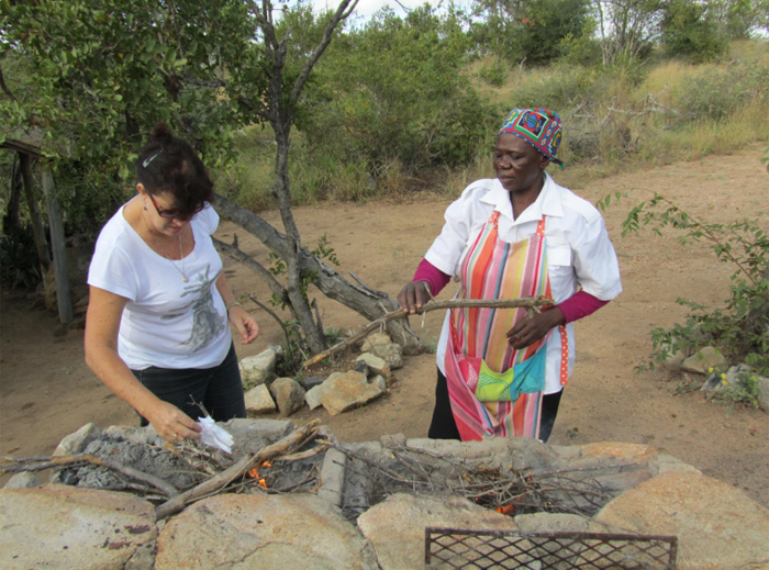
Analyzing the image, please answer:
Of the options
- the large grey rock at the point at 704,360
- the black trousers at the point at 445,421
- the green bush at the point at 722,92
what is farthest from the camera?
the green bush at the point at 722,92

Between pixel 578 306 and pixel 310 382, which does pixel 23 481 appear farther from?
pixel 310 382

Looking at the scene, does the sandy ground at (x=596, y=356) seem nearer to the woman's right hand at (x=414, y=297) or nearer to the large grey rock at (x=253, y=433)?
the large grey rock at (x=253, y=433)

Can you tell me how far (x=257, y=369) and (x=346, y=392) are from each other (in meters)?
0.77

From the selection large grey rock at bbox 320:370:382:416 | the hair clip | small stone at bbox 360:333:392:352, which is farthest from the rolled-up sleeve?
small stone at bbox 360:333:392:352

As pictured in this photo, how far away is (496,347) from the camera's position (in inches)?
79.8

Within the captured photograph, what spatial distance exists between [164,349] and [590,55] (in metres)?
16.4

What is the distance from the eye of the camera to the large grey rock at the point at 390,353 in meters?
4.38

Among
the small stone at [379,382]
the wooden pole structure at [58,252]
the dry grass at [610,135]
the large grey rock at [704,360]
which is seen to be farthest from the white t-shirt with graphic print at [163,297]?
the dry grass at [610,135]

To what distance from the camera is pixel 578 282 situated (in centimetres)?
203

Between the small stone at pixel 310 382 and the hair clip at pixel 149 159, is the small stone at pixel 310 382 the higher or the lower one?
the lower one

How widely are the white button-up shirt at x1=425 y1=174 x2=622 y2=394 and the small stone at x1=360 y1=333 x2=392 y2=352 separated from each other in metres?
2.57

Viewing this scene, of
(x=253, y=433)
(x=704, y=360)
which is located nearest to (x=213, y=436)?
(x=253, y=433)

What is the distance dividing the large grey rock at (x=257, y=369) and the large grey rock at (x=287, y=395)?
0.18 meters

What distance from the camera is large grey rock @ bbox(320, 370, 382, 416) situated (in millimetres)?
3797
